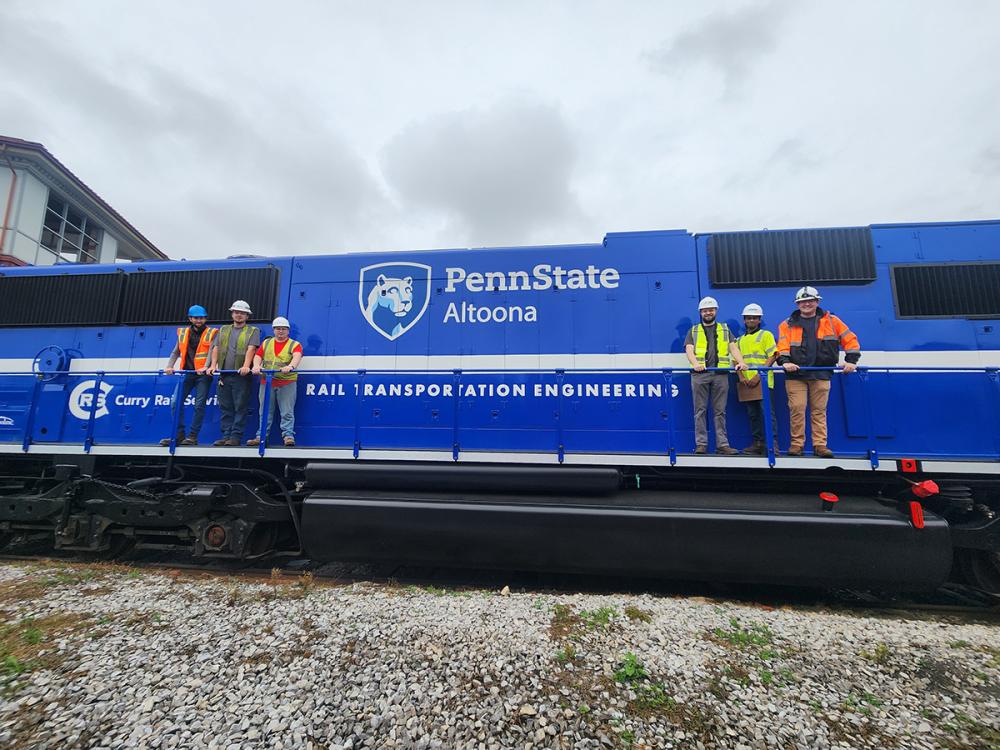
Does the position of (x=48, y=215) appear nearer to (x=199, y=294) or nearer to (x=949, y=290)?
(x=199, y=294)

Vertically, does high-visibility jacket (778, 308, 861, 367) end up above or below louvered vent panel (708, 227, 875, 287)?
below

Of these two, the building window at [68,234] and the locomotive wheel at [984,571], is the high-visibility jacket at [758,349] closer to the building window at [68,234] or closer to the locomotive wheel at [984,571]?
the locomotive wheel at [984,571]

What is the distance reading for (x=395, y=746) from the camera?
215 centimetres

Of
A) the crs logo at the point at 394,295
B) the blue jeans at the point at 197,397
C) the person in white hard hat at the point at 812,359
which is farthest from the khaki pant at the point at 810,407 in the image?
the blue jeans at the point at 197,397

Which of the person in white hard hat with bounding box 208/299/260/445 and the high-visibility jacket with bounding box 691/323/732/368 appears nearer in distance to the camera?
the high-visibility jacket with bounding box 691/323/732/368

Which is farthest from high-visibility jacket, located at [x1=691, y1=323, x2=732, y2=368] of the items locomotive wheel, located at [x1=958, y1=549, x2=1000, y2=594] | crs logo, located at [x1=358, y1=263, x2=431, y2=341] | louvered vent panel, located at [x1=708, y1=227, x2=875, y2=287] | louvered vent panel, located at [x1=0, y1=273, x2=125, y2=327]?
louvered vent panel, located at [x1=0, y1=273, x2=125, y2=327]

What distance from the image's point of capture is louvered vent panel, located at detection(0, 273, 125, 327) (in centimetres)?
577

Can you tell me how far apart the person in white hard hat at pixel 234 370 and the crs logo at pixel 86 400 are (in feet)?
5.40

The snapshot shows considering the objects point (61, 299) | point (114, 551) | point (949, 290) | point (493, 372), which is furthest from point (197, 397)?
point (949, 290)

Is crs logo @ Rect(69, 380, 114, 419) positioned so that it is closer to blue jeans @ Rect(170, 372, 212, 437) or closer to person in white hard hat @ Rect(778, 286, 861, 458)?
blue jeans @ Rect(170, 372, 212, 437)

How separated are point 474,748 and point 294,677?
4.09 feet

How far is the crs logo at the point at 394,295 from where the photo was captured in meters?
5.35

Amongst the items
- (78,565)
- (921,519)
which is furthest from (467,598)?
(78,565)

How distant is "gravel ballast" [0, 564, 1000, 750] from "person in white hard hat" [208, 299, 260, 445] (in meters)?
1.81
